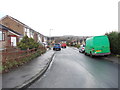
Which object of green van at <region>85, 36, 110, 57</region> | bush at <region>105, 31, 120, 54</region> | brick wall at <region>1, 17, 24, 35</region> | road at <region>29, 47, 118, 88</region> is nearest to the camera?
road at <region>29, 47, 118, 88</region>

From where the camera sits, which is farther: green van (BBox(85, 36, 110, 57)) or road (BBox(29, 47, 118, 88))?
green van (BBox(85, 36, 110, 57))

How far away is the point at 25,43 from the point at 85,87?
895cm

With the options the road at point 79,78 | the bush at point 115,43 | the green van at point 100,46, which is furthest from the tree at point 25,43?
the bush at point 115,43

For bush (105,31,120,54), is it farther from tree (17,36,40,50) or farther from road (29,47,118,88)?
tree (17,36,40,50)

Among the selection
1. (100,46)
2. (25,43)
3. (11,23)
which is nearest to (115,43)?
(100,46)

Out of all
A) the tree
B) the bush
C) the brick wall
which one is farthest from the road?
the brick wall

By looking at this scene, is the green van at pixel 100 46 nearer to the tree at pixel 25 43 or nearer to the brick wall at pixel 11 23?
the tree at pixel 25 43

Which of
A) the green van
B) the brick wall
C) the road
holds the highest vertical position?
the brick wall

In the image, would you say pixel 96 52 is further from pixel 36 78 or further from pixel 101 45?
pixel 36 78

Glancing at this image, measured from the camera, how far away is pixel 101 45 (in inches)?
475

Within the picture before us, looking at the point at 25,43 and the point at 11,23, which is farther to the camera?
the point at 11,23

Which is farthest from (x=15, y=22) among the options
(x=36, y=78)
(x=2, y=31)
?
(x=36, y=78)

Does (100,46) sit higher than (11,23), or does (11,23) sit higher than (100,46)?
(11,23)

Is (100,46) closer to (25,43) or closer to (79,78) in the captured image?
(79,78)
